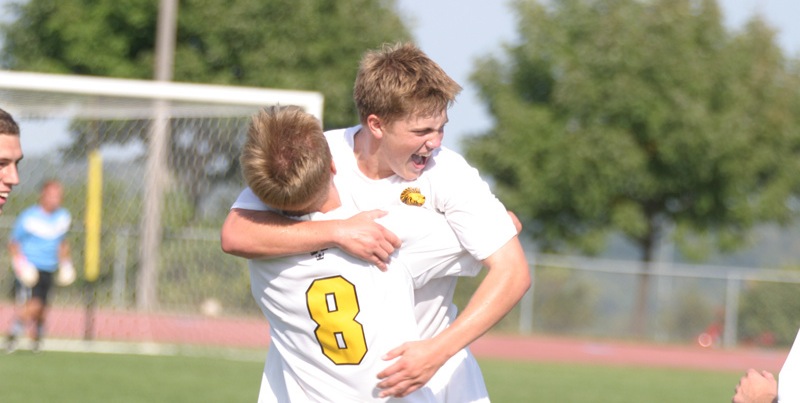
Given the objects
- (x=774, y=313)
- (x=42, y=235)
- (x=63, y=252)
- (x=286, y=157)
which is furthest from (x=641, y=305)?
(x=286, y=157)

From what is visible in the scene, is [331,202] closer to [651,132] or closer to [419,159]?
[419,159]

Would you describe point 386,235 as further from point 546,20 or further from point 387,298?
point 546,20

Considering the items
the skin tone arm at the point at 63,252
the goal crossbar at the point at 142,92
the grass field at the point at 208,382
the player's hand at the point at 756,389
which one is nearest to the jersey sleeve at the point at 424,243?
the player's hand at the point at 756,389

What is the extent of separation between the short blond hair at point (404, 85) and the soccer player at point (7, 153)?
45.7 inches

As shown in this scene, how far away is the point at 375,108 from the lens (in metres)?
3.70

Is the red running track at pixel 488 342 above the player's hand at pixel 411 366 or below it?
below

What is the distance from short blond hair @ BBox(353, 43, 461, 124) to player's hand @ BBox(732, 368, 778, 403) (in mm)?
1123

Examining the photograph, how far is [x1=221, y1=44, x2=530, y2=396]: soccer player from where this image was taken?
11.5 feet

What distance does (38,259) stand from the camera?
46.5 feet

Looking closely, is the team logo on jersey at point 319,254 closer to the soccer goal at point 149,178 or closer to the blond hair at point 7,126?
the blond hair at point 7,126

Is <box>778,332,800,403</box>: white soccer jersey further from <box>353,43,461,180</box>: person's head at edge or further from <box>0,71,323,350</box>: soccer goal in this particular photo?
<box>0,71,323,350</box>: soccer goal

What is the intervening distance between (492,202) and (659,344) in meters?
23.3

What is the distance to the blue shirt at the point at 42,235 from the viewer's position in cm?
1391

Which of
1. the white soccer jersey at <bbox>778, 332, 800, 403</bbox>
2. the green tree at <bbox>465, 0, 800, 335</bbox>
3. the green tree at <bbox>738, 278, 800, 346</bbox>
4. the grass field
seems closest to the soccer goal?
the grass field
